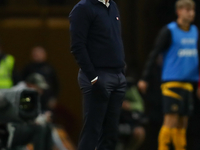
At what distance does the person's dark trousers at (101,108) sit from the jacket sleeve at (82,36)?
0.15 m

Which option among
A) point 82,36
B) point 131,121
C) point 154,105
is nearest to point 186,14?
point 82,36

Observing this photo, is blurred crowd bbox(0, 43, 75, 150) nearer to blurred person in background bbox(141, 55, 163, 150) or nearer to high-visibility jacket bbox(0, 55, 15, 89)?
high-visibility jacket bbox(0, 55, 15, 89)

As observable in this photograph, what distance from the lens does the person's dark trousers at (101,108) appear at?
6.15 m

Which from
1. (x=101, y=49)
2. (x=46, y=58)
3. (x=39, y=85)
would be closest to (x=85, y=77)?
(x=101, y=49)

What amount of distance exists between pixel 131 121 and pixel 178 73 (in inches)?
116

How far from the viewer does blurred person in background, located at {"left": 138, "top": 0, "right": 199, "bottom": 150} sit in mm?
7965

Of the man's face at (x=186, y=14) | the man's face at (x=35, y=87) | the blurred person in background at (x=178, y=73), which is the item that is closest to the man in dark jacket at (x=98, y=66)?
the blurred person in background at (x=178, y=73)

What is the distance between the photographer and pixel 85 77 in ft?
20.3

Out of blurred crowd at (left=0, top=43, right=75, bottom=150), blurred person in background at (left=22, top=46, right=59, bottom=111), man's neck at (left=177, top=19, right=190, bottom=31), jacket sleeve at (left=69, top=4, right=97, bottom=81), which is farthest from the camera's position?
blurred person in background at (left=22, top=46, right=59, bottom=111)

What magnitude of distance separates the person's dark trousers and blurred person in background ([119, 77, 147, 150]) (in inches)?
172

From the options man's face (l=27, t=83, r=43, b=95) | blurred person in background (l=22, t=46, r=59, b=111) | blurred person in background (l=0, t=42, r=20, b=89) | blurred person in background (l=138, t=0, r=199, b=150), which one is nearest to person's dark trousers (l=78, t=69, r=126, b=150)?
blurred person in background (l=138, t=0, r=199, b=150)

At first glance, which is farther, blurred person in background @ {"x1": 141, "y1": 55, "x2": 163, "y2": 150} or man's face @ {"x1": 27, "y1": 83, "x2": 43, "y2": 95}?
blurred person in background @ {"x1": 141, "y1": 55, "x2": 163, "y2": 150}

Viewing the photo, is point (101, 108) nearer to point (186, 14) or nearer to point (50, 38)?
point (186, 14)

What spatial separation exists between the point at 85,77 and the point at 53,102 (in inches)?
217
